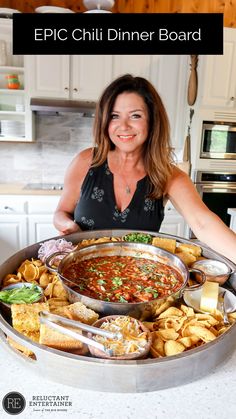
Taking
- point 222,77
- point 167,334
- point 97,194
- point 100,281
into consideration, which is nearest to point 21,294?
point 100,281

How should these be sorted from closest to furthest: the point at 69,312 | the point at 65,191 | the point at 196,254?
the point at 69,312
the point at 196,254
the point at 65,191

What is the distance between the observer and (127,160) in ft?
4.75

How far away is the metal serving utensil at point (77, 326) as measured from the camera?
1.94 ft

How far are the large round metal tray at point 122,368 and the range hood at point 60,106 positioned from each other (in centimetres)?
217

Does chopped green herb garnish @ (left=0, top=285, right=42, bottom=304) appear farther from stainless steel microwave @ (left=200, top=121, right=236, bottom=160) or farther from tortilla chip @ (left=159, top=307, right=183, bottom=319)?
stainless steel microwave @ (left=200, top=121, right=236, bottom=160)

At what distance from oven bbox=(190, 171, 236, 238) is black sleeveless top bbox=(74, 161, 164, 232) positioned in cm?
141

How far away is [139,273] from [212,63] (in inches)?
86.6

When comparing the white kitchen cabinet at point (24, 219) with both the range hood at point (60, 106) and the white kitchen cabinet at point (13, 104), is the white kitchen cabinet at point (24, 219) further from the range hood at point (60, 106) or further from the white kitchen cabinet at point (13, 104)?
the range hood at point (60, 106)

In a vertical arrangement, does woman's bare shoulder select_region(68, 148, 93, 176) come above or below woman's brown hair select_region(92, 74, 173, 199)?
below

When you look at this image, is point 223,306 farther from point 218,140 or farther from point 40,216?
point 218,140

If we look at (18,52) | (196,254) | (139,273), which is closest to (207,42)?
(18,52)

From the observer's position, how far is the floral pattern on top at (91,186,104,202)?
138cm

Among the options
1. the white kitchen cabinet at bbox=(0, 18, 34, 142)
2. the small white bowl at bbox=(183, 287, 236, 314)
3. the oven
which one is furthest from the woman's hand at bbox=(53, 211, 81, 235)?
the oven

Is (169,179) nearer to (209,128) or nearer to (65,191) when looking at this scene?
(65,191)
